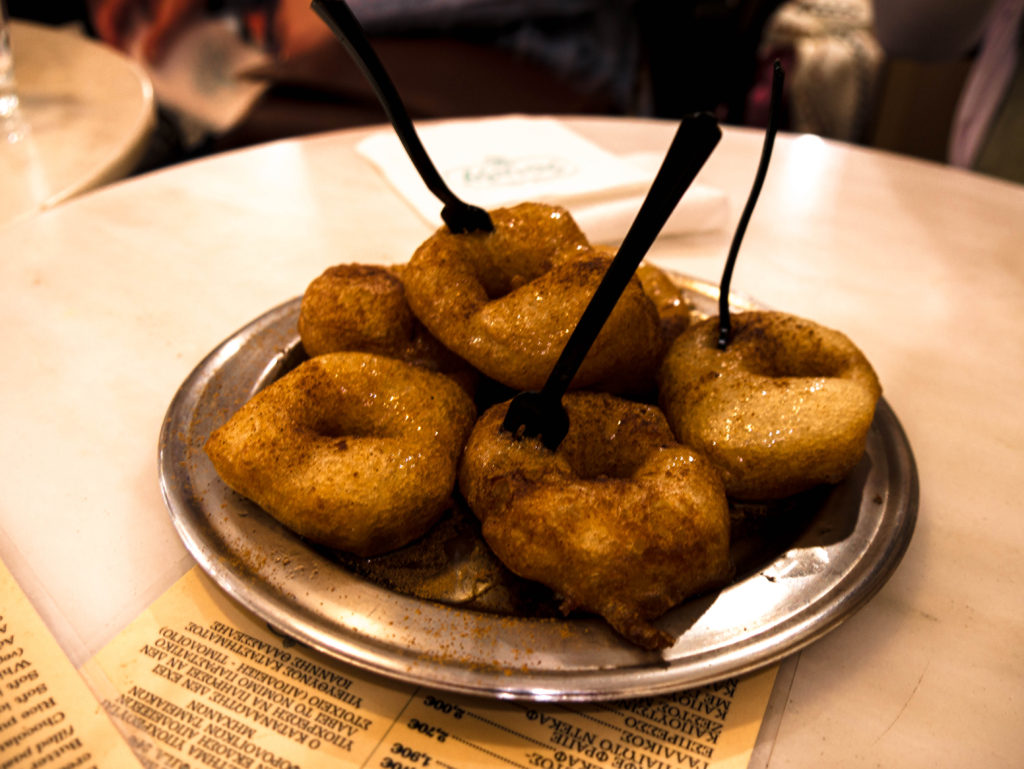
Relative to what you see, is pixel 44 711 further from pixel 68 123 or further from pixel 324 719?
pixel 68 123

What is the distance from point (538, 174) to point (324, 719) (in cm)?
89

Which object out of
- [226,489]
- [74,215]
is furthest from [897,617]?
[74,215]

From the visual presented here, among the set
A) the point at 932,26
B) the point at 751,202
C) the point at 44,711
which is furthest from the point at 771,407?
the point at 932,26

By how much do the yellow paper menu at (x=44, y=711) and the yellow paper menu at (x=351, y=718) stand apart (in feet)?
0.04

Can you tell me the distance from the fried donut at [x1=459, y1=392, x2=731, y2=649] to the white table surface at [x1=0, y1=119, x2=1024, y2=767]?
0.11 meters

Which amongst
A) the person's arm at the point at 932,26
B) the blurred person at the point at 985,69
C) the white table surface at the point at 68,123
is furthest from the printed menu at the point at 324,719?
the person's arm at the point at 932,26

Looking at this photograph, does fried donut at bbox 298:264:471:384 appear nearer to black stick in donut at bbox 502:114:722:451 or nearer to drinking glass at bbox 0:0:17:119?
black stick in donut at bbox 502:114:722:451

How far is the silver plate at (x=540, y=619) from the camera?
478 millimetres

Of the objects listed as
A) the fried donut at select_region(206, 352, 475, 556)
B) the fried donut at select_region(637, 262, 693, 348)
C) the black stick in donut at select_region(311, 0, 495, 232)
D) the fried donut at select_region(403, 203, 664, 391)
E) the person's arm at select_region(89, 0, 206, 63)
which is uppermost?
the black stick in donut at select_region(311, 0, 495, 232)

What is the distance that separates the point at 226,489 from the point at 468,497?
0.60 ft

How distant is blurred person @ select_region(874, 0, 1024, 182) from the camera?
1.56m

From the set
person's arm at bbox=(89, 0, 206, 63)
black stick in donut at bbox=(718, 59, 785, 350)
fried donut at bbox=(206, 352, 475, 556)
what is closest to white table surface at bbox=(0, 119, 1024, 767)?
fried donut at bbox=(206, 352, 475, 556)

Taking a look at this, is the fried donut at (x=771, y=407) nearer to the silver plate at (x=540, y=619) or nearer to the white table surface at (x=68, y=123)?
the silver plate at (x=540, y=619)

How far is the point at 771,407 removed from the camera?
611mm
